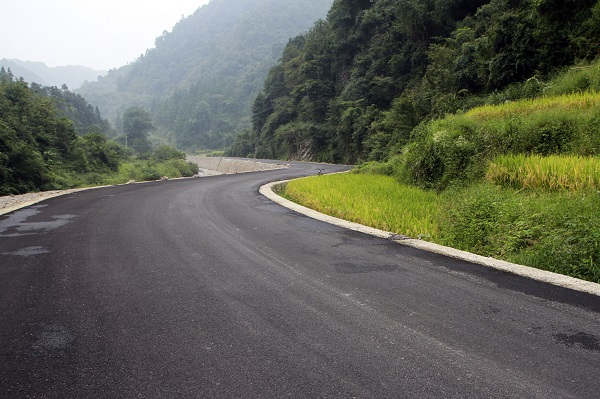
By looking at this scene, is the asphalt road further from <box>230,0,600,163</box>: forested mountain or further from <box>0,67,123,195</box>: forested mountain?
<box>0,67,123,195</box>: forested mountain

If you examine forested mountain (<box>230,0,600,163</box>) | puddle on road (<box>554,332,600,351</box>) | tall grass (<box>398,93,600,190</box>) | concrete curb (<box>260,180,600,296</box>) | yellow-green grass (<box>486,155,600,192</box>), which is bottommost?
concrete curb (<box>260,180,600,296</box>)

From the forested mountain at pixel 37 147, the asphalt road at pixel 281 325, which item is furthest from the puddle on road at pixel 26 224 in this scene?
the forested mountain at pixel 37 147

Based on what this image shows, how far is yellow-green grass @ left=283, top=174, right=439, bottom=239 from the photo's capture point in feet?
22.0

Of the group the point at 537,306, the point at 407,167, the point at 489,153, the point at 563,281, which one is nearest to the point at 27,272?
the point at 537,306

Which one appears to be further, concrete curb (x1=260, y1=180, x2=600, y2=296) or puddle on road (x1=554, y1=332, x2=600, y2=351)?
concrete curb (x1=260, y1=180, x2=600, y2=296)

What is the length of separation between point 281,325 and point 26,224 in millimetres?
6586

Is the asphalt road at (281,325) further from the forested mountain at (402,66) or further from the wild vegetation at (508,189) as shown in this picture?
the forested mountain at (402,66)

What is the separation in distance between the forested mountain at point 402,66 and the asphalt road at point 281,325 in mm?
13512

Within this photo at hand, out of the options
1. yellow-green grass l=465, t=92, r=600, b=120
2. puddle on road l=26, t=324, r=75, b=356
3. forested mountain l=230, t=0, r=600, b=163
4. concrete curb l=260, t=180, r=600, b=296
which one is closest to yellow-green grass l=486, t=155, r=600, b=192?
concrete curb l=260, t=180, r=600, b=296

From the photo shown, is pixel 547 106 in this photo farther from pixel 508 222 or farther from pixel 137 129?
pixel 137 129

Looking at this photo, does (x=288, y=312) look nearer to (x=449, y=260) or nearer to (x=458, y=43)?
(x=449, y=260)

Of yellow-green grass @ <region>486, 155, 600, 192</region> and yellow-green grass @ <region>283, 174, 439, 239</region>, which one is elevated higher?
yellow-green grass @ <region>486, 155, 600, 192</region>

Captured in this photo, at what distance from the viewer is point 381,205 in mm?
8391

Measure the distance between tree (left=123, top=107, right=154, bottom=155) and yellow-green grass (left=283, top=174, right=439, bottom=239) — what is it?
8907cm
